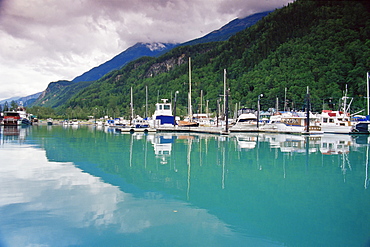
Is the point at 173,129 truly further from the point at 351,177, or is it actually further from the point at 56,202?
the point at 56,202

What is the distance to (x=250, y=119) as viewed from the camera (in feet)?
202

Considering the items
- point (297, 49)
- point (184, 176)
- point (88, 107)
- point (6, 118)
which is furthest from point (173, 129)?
point (88, 107)

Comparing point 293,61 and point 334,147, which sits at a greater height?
point 293,61

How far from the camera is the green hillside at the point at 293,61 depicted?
7462 centimetres

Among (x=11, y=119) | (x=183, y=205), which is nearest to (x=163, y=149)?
(x=183, y=205)

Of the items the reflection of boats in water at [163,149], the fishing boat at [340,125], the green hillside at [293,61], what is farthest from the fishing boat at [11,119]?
the fishing boat at [340,125]

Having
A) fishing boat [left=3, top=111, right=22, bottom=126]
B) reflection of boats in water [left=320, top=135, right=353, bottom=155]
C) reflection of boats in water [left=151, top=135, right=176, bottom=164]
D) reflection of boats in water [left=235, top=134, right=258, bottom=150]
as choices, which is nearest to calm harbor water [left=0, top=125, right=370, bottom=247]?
reflection of boats in water [left=151, top=135, right=176, bottom=164]

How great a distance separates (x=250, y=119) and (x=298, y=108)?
22.0 m

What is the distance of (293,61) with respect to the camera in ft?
292

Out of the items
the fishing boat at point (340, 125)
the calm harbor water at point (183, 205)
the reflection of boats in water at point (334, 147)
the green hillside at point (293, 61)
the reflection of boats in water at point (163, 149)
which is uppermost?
the green hillside at point (293, 61)

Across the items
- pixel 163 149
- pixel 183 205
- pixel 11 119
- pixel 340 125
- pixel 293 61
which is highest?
pixel 293 61

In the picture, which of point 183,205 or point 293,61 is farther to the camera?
point 293,61

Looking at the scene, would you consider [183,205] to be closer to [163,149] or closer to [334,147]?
[163,149]

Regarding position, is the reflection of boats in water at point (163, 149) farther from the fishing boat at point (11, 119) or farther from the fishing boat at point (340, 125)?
the fishing boat at point (11, 119)
